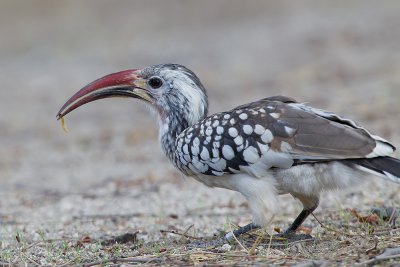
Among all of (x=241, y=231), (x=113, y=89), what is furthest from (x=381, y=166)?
(x=113, y=89)

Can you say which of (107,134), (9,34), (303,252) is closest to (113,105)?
(107,134)

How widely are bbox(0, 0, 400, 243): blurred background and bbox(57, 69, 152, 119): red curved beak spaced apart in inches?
40.4

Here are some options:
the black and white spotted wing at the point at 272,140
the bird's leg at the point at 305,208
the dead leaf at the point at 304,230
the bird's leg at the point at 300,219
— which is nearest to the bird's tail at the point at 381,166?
the black and white spotted wing at the point at 272,140

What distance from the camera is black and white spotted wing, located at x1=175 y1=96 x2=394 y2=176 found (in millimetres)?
4893

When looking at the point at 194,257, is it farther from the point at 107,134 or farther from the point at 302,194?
the point at 107,134

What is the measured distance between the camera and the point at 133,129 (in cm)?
1188

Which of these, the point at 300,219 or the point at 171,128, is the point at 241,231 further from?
the point at 171,128

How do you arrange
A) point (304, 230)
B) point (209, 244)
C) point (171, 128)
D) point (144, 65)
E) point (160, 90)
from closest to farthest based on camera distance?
1. point (209, 244)
2. point (304, 230)
3. point (171, 128)
4. point (160, 90)
5. point (144, 65)

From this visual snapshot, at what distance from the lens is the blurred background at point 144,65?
720cm

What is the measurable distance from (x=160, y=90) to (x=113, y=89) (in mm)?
351

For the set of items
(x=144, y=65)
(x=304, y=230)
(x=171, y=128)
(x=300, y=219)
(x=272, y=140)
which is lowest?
(x=304, y=230)

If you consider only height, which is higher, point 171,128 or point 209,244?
point 171,128

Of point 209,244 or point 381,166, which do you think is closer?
point 381,166

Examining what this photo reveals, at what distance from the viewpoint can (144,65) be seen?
56.9 ft
